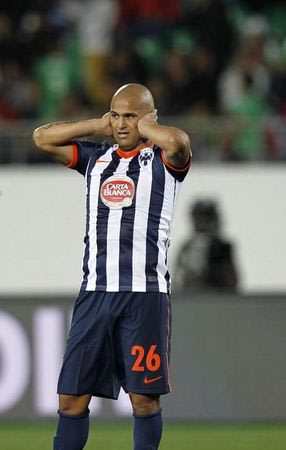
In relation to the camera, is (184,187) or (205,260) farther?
(184,187)

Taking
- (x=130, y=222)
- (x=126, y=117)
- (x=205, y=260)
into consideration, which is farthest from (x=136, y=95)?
(x=205, y=260)

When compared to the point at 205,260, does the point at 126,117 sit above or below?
above

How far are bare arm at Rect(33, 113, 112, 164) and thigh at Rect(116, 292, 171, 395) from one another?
0.85m

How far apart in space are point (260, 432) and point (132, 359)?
8.47 feet

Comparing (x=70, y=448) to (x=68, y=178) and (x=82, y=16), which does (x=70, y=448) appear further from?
(x=82, y=16)

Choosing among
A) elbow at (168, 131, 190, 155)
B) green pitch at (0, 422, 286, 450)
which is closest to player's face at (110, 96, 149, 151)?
elbow at (168, 131, 190, 155)

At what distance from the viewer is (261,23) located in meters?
13.4

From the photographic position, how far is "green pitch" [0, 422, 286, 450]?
25.3 ft

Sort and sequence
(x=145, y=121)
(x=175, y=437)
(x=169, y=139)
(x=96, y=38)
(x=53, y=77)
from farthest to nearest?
(x=96, y=38)
(x=53, y=77)
(x=175, y=437)
(x=145, y=121)
(x=169, y=139)

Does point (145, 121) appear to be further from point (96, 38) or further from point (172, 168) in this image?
point (96, 38)

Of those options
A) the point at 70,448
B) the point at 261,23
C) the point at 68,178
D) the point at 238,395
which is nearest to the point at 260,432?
the point at 238,395

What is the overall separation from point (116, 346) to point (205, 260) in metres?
4.20

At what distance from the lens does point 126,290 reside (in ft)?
20.0

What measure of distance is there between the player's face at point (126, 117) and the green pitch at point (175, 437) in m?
2.32
